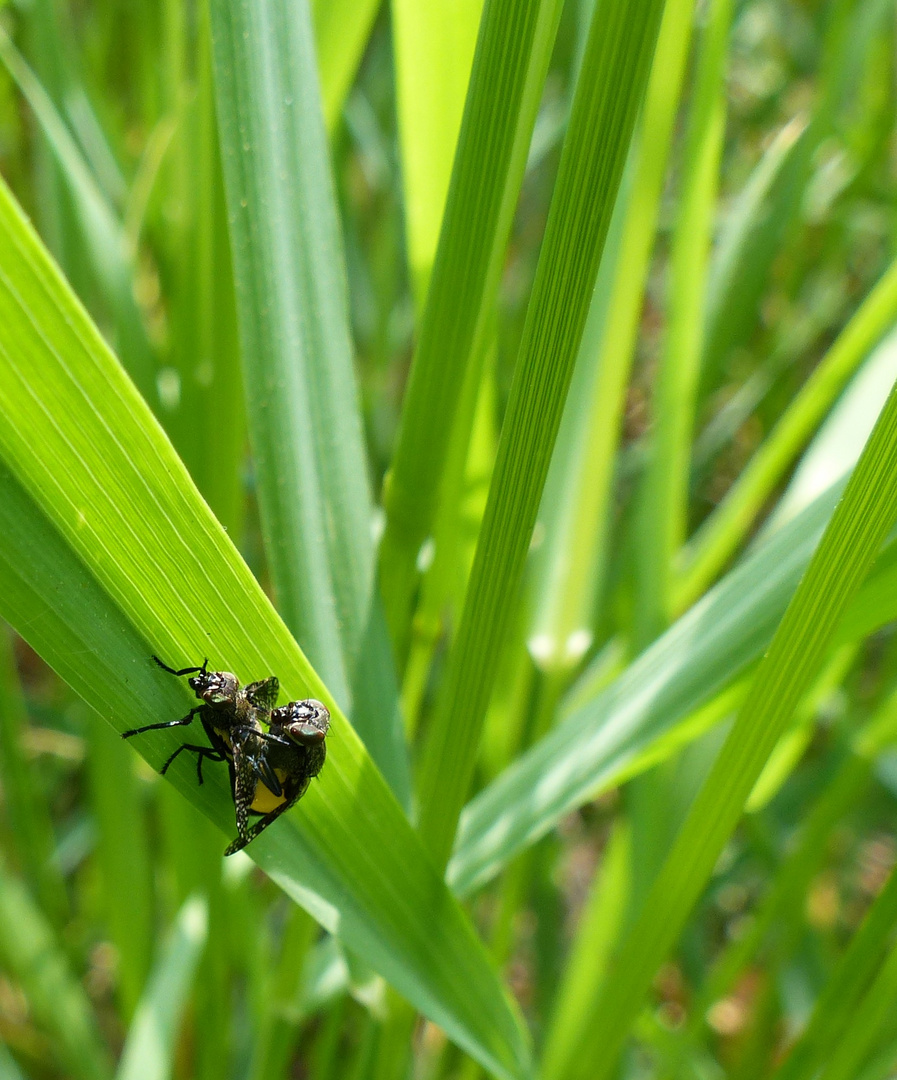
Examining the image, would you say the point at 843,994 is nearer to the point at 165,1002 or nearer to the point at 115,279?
the point at 165,1002

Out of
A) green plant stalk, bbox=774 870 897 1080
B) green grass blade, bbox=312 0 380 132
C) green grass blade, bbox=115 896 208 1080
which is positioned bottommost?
green plant stalk, bbox=774 870 897 1080

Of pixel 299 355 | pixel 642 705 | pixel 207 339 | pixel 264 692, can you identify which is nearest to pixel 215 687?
pixel 264 692

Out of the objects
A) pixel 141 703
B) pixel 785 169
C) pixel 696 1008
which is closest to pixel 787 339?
pixel 785 169

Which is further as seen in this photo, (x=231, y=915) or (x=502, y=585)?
→ (x=231, y=915)

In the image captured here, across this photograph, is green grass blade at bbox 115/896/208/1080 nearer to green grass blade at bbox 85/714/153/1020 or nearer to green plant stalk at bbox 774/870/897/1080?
green grass blade at bbox 85/714/153/1020

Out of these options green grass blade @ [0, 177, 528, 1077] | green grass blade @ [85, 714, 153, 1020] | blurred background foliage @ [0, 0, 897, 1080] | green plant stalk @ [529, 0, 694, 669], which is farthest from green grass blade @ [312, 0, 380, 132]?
green grass blade @ [85, 714, 153, 1020]

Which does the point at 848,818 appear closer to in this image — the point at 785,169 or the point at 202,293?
the point at 785,169
